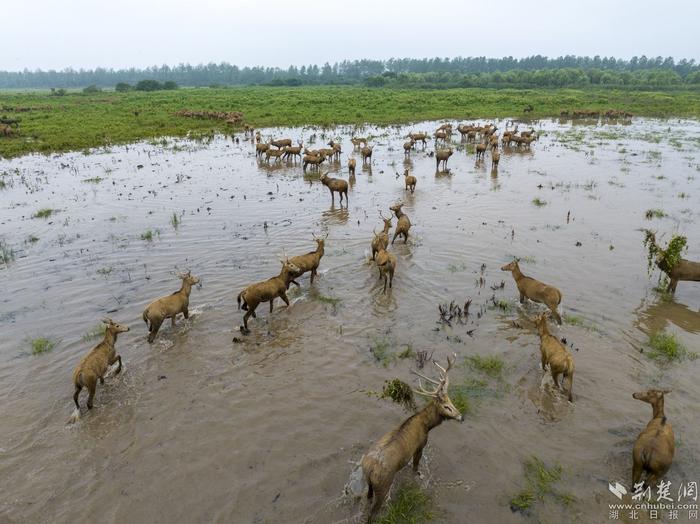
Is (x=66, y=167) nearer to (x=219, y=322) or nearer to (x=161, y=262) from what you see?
(x=161, y=262)

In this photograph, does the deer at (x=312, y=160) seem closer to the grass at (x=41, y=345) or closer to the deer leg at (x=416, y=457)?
the grass at (x=41, y=345)

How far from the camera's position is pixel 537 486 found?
598cm

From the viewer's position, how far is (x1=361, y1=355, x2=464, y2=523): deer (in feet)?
17.6

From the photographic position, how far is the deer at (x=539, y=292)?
31.7 feet

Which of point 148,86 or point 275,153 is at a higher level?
point 148,86

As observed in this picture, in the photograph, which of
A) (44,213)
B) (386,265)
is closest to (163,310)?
(386,265)

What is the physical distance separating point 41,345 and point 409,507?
7.95m

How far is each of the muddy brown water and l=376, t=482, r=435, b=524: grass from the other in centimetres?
18

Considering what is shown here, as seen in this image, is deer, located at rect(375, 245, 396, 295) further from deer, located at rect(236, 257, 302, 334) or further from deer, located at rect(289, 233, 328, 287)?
deer, located at rect(236, 257, 302, 334)

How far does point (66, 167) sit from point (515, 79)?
10762cm

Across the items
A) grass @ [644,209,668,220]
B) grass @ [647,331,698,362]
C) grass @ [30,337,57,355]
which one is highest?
grass @ [644,209,668,220]

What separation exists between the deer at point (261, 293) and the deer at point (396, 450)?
487cm

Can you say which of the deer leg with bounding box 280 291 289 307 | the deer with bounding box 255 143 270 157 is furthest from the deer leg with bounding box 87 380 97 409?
the deer with bounding box 255 143 270 157

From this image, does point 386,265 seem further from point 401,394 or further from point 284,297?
point 401,394
